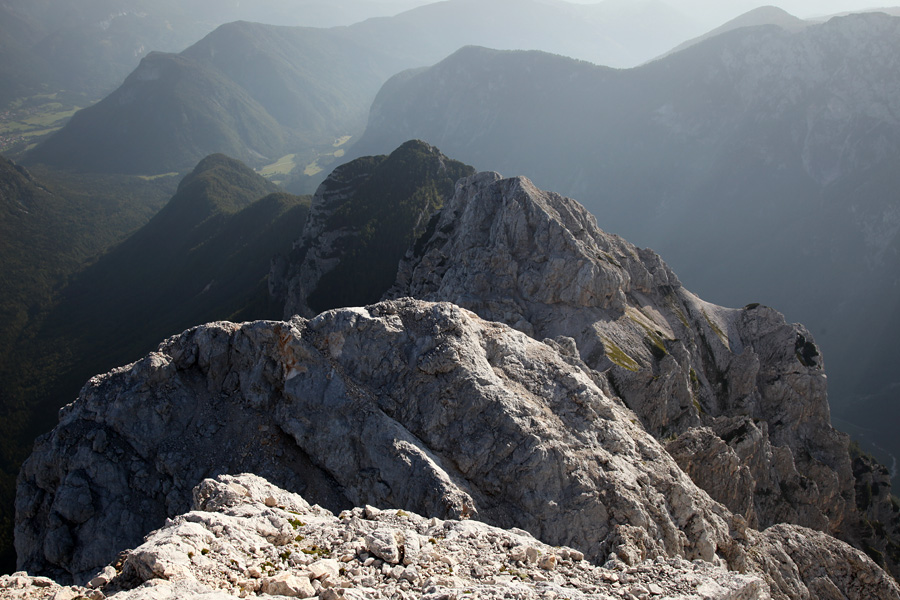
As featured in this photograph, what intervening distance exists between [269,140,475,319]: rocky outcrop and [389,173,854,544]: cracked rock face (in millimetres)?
32039

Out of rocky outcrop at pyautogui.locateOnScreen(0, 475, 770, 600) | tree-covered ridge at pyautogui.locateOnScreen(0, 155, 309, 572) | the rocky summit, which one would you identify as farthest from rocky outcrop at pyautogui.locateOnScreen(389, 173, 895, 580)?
tree-covered ridge at pyautogui.locateOnScreen(0, 155, 309, 572)

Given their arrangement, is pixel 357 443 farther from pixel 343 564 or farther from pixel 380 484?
pixel 343 564

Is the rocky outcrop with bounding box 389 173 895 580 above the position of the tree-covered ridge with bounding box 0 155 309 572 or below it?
above

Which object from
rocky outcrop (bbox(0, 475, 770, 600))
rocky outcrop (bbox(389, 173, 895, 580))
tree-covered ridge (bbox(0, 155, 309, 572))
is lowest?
tree-covered ridge (bbox(0, 155, 309, 572))

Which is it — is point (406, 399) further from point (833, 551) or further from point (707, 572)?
point (833, 551)

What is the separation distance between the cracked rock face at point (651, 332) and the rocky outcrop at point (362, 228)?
32039 mm

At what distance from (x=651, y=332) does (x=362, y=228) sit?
260 ft

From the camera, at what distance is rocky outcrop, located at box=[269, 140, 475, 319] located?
119 metres

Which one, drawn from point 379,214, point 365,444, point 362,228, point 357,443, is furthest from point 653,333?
point 379,214

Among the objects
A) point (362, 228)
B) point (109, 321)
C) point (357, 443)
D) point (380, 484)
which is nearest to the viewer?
point (380, 484)

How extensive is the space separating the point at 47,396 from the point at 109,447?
453 feet

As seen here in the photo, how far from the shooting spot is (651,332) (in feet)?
244

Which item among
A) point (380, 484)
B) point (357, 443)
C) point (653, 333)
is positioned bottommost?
point (653, 333)

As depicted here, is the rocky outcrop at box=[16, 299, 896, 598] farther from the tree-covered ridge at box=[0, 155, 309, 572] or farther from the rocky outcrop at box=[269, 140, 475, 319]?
the tree-covered ridge at box=[0, 155, 309, 572]
